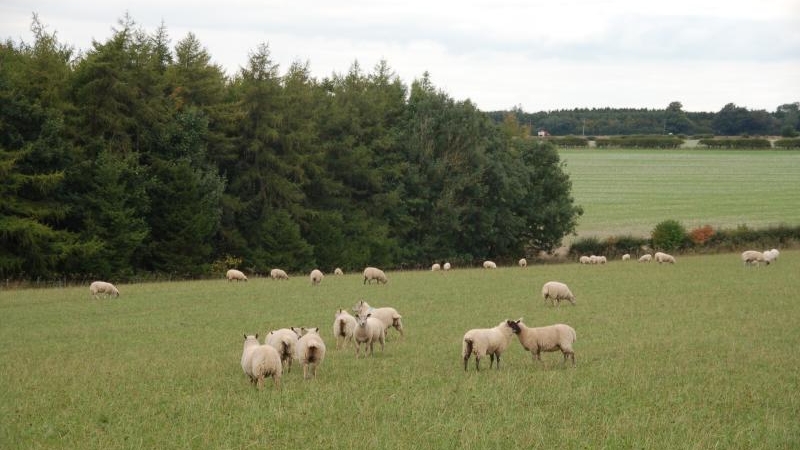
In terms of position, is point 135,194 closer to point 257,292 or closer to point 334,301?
point 257,292

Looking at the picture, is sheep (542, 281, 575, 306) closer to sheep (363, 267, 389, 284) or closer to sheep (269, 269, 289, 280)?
sheep (363, 267, 389, 284)

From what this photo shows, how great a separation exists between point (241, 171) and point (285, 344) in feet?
147

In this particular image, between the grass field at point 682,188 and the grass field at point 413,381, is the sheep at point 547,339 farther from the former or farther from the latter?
the grass field at point 682,188

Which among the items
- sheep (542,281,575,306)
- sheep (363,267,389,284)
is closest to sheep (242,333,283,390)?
sheep (542,281,575,306)

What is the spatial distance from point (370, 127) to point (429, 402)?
56.5 metres

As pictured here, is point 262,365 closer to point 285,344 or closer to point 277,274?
point 285,344

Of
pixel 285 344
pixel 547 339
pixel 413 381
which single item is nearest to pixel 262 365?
pixel 285 344

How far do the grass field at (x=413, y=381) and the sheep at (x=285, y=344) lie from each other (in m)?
0.78

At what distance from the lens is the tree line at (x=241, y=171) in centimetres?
4672

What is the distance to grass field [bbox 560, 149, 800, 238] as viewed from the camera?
85.8m

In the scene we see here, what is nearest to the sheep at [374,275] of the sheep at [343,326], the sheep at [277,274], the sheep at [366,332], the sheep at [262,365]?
the sheep at [277,274]

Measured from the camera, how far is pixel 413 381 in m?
16.7

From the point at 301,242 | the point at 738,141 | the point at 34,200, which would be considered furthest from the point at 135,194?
the point at 738,141

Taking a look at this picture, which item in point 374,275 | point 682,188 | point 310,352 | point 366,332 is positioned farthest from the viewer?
point 682,188
